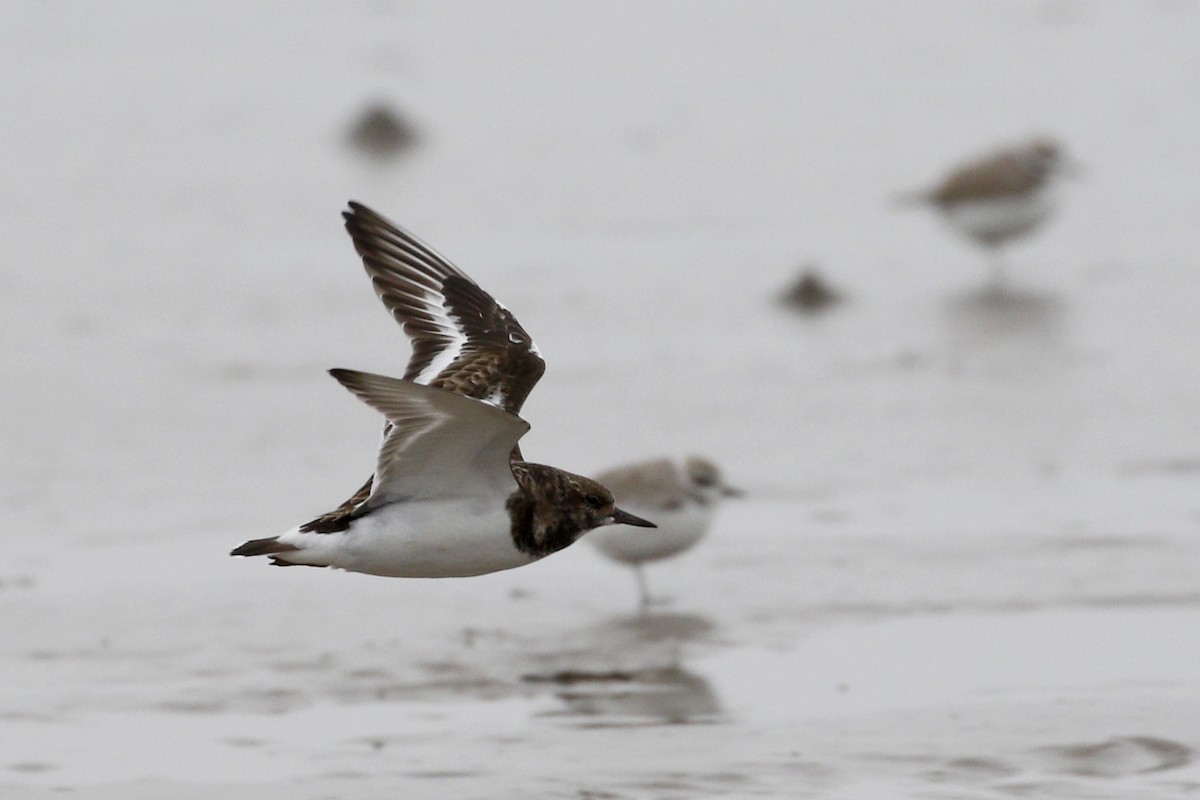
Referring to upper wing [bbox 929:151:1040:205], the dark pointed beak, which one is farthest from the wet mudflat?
the dark pointed beak

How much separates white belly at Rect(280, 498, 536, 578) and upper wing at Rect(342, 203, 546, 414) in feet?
3.27

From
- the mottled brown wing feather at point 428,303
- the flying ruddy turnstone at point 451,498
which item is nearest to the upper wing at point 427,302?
the mottled brown wing feather at point 428,303

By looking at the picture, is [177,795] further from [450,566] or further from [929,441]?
[929,441]

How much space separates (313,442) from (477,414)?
16.0 ft

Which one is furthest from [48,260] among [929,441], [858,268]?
[929,441]

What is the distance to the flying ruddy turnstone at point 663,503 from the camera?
344 inches

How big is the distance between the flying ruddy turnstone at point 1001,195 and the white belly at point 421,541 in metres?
8.37

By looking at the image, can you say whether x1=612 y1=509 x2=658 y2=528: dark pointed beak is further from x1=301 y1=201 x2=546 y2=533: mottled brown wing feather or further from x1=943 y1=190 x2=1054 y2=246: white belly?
x1=943 y1=190 x2=1054 y2=246: white belly

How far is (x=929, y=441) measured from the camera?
10859 mm

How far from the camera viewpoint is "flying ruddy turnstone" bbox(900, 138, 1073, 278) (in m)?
14.2

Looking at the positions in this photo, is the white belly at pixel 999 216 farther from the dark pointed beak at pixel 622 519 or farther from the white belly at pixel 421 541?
the white belly at pixel 421 541

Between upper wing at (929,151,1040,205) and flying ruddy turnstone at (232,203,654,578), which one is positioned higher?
upper wing at (929,151,1040,205)

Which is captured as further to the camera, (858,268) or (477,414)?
(858,268)

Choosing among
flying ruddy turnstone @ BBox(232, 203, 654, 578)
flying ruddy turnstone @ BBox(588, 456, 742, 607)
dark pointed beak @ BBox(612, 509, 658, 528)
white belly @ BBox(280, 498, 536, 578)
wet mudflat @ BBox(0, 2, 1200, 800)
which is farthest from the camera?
flying ruddy turnstone @ BBox(588, 456, 742, 607)
